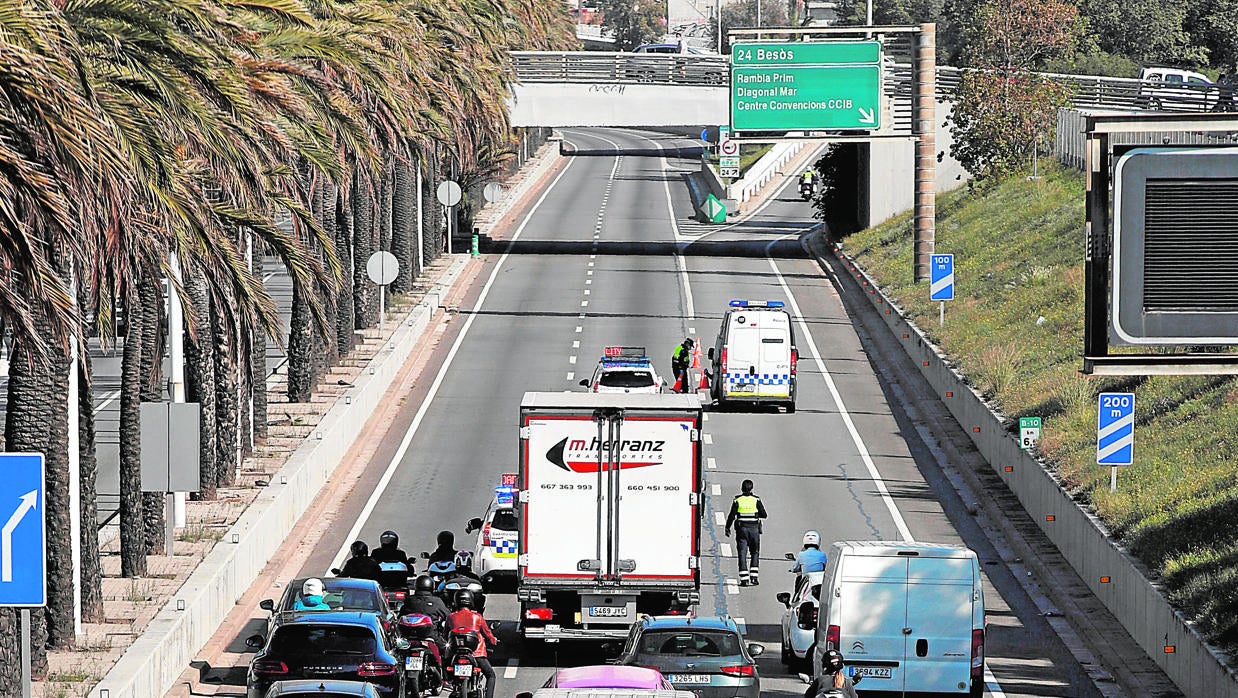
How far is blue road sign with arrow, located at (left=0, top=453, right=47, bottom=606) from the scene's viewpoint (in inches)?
522

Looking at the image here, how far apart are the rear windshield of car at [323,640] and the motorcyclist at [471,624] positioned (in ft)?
5.59

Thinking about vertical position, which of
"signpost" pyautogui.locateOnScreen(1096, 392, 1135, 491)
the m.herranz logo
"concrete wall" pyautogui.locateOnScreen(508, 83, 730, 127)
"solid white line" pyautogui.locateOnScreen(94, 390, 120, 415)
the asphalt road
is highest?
"concrete wall" pyautogui.locateOnScreen(508, 83, 730, 127)

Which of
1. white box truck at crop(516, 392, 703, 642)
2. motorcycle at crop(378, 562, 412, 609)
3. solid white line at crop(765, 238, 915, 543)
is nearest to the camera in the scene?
white box truck at crop(516, 392, 703, 642)

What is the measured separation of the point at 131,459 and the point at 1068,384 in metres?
21.7

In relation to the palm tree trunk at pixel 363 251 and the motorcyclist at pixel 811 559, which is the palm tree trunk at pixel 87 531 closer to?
the motorcyclist at pixel 811 559

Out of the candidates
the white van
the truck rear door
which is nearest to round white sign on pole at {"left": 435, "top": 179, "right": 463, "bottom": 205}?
the truck rear door

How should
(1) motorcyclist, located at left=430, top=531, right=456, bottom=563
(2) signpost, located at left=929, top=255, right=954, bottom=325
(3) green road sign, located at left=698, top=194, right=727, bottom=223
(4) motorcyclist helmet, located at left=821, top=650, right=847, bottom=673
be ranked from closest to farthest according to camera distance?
(4) motorcyclist helmet, located at left=821, top=650, right=847, bottom=673 → (1) motorcyclist, located at left=430, top=531, right=456, bottom=563 → (2) signpost, located at left=929, top=255, right=954, bottom=325 → (3) green road sign, located at left=698, top=194, right=727, bottom=223

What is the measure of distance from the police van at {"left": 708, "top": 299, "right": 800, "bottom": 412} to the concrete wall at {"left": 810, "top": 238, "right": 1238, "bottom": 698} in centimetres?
407

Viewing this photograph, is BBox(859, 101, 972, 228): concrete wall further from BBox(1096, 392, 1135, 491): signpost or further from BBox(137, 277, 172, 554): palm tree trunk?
BBox(137, 277, 172, 554): palm tree trunk

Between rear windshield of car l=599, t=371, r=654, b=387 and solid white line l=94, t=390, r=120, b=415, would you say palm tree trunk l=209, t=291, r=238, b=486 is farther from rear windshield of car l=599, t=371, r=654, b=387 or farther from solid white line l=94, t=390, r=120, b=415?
solid white line l=94, t=390, r=120, b=415

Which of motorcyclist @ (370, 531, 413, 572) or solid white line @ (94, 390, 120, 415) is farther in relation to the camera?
solid white line @ (94, 390, 120, 415)

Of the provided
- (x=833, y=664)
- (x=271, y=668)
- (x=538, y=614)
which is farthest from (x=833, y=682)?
(x=538, y=614)

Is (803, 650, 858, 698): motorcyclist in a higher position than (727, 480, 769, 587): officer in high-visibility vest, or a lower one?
higher

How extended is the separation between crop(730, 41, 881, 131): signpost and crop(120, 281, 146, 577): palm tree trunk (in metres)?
32.0
